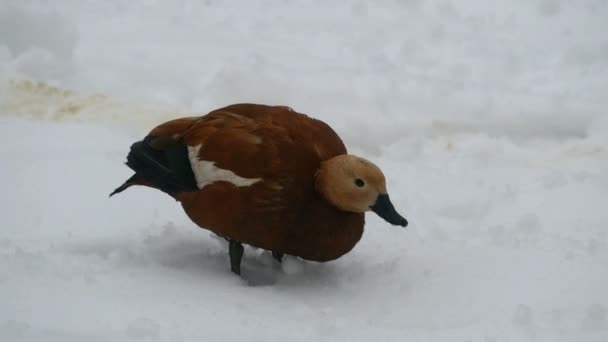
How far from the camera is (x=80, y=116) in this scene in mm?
4988

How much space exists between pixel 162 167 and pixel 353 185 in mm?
623

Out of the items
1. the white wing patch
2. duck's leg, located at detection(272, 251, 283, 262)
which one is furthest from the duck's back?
duck's leg, located at detection(272, 251, 283, 262)

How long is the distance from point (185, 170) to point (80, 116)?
A: 2372 millimetres

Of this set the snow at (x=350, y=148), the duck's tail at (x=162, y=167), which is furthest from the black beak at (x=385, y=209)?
the duck's tail at (x=162, y=167)

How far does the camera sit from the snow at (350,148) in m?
2.41

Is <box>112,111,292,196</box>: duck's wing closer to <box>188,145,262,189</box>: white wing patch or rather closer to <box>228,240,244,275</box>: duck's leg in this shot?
<box>188,145,262,189</box>: white wing patch

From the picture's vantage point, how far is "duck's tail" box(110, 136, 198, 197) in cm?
280

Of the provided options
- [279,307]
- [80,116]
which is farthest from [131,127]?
[279,307]

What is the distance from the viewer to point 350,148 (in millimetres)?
4828

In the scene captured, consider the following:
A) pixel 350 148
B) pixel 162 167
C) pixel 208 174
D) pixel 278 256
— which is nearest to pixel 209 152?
pixel 208 174

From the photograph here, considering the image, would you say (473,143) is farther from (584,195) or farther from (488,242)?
(488,242)

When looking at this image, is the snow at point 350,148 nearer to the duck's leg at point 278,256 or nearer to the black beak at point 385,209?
the duck's leg at point 278,256

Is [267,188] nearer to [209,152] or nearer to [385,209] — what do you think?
[209,152]

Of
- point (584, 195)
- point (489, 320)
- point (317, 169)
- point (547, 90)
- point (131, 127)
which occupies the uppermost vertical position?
point (547, 90)
